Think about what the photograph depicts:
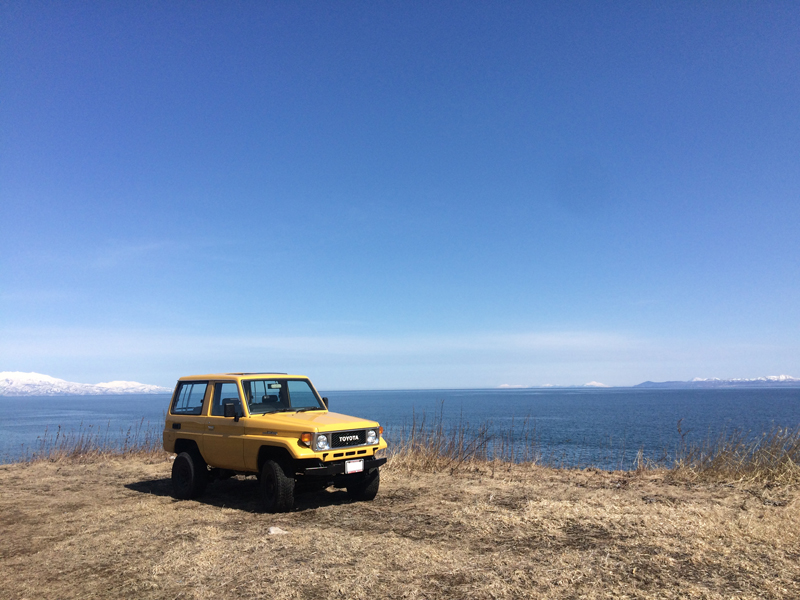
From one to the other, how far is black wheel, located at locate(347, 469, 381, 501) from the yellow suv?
2cm

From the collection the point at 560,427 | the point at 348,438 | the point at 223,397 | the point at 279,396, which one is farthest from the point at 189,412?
the point at 560,427

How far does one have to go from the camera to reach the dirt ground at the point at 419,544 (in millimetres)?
4797

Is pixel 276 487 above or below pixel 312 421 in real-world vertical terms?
below

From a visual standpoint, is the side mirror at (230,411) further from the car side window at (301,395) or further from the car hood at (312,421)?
the car side window at (301,395)

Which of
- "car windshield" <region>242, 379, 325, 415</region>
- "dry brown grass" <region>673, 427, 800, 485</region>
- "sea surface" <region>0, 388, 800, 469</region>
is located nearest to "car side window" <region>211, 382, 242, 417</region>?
"car windshield" <region>242, 379, 325, 415</region>

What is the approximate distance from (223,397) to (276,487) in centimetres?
205

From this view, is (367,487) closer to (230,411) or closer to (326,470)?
(326,470)

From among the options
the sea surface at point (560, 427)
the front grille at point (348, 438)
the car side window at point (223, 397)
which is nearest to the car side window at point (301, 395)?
the car side window at point (223, 397)

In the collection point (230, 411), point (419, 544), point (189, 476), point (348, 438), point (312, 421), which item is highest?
point (230, 411)

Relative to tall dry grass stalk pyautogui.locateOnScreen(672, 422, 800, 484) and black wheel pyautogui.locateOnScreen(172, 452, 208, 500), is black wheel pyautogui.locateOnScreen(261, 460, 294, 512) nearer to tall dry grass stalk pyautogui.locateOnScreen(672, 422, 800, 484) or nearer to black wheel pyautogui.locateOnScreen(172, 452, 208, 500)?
black wheel pyautogui.locateOnScreen(172, 452, 208, 500)

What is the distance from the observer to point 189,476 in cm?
915

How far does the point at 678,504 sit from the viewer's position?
309 inches

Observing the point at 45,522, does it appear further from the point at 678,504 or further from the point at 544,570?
the point at 678,504

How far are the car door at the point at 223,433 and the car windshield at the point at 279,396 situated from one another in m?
0.21
